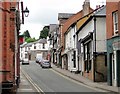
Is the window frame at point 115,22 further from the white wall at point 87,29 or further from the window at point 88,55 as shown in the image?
the window at point 88,55

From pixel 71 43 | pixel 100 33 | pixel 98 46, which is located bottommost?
pixel 98 46

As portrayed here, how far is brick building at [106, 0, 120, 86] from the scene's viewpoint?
35.1 meters

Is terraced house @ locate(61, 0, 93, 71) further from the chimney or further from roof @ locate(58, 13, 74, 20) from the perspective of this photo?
roof @ locate(58, 13, 74, 20)

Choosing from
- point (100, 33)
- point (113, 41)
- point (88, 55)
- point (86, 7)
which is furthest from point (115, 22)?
point (86, 7)

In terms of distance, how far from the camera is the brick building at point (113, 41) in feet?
115

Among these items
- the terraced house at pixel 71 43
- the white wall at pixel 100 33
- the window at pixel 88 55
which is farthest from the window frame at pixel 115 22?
the terraced house at pixel 71 43

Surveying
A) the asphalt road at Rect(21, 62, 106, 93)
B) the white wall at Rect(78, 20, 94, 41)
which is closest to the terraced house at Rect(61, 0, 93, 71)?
the white wall at Rect(78, 20, 94, 41)

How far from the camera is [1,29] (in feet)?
69.6

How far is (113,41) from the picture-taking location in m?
36.2

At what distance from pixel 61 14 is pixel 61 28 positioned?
551 centimetres

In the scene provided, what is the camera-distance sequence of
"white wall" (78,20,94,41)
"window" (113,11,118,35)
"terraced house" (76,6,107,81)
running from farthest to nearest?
"white wall" (78,20,94,41) < "terraced house" (76,6,107,81) < "window" (113,11,118,35)

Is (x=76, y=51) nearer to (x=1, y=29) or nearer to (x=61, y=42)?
(x=61, y=42)

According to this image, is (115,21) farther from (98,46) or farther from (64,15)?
(64,15)

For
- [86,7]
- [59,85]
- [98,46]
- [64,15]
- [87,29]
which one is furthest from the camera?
[64,15]
